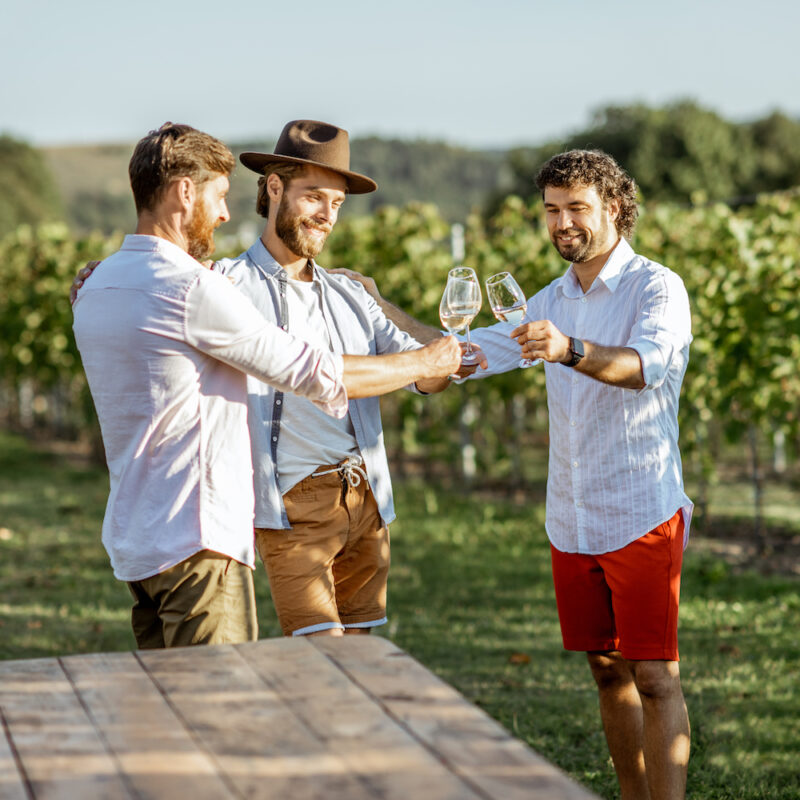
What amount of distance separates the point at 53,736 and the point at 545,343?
165cm

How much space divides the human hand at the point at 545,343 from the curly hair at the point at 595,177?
53 cm

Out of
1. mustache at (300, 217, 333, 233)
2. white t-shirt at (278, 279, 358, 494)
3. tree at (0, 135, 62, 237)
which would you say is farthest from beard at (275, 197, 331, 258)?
tree at (0, 135, 62, 237)

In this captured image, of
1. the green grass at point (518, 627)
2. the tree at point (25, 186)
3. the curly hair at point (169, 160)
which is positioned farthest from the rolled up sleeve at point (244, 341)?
the tree at point (25, 186)

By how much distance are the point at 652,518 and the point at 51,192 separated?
66419 mm

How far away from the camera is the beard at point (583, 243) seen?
324 cm

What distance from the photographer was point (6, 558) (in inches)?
326

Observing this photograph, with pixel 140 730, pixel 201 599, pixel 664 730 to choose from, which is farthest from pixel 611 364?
pixel 140 730

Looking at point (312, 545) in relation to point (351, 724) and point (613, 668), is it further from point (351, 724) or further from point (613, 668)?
point (351, 724)

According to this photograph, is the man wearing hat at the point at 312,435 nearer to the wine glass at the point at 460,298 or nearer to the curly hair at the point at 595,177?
the wine glass at the point at 460,298

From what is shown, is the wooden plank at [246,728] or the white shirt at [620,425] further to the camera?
the white shirt at [620,425]

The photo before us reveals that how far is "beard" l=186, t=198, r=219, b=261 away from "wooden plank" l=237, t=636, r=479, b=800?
1113mm

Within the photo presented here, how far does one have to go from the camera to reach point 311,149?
10.8ft

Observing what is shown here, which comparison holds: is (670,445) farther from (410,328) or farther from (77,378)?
(77,378)

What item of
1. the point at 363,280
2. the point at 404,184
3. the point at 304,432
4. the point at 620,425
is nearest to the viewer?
the point at 620,425
